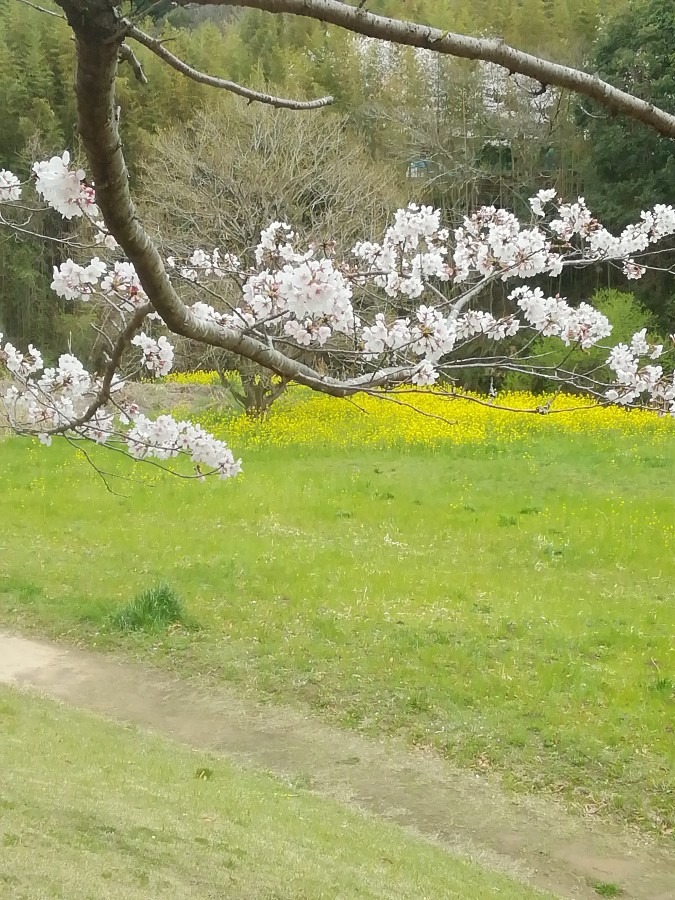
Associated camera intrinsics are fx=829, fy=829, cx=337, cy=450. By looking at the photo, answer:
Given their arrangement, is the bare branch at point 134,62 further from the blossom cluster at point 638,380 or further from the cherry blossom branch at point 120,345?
→ the blossom cluster at point 638,380

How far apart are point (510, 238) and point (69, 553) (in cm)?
566

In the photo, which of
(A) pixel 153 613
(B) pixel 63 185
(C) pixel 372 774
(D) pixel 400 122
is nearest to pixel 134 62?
(B) pixel 63 185

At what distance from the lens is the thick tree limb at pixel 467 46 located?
54.1 inches

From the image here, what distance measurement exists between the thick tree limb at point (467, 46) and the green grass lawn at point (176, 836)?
2.25 m

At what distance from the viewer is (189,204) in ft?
47.2

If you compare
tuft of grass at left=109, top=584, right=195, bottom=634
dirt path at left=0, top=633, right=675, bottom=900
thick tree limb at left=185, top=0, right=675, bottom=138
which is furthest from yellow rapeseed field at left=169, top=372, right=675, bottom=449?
thick tree limb at left=185, top=0, right=675, bottom=138

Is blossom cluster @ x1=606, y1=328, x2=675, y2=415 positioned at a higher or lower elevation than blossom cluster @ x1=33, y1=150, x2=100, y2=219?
higher

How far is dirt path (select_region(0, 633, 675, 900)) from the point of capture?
3.84m

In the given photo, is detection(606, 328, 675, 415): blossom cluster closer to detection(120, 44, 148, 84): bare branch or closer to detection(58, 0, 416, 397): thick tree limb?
detection(58, 0, 416, 397): thick tree limb

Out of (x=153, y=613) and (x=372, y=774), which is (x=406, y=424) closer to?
(x=153, y=613)

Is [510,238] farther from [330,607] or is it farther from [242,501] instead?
[242,501]

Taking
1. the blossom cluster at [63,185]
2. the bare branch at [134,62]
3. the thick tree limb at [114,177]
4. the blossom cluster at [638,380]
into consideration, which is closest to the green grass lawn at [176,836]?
the thick tree limb at [114,177]

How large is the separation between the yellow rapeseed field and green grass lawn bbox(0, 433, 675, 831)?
160cm

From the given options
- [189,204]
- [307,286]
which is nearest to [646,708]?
[307,286]
